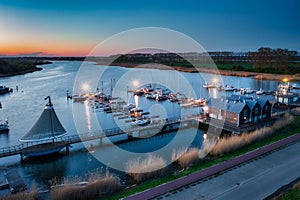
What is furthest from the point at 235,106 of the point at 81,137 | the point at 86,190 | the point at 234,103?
the point at 86,190

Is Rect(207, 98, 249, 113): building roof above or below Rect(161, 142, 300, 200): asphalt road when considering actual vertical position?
above

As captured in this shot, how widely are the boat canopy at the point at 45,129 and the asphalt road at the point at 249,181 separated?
9.97 m

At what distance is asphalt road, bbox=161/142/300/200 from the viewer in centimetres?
776

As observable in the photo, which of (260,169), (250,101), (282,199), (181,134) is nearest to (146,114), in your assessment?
(181,134)

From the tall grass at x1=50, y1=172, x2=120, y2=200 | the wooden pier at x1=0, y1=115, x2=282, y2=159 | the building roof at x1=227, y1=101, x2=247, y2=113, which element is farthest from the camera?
the building roof at x1=227, y1=101, x2=247, y2=113

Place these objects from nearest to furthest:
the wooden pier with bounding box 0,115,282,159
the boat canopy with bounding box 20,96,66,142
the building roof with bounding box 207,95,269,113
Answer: the wooden pier with bounding box 0,115,282,159
the boat canopy with bounding box 20,96,66,142
the building roof with bounding box 207,95,269,113

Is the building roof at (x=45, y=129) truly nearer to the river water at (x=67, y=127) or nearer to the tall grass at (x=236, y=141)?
the river water at (x=67, y=127)

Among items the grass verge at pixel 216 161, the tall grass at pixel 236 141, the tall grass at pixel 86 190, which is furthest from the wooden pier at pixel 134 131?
the tall grass at pixel 86 190

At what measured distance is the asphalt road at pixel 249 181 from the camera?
7.76 m

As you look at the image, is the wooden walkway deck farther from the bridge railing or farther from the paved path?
the paved path

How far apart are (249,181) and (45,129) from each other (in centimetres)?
A: 1180

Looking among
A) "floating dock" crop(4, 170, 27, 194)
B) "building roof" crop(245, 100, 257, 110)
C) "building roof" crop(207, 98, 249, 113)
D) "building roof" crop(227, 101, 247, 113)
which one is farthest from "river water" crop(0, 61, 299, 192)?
"building roof" crop(245, 100, 257, 110)

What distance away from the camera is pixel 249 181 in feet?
28.2

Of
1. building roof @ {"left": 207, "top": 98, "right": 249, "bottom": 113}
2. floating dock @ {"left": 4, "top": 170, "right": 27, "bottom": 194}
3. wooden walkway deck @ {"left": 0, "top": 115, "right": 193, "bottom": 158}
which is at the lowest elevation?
floating dock @ {"left": 4, "top": 170, "right": 27, "bottom": 194}
